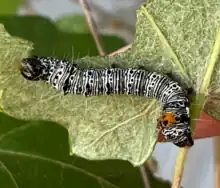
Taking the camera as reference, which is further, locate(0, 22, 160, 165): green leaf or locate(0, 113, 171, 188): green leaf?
locate(0, 113, 171, 188): green leaf

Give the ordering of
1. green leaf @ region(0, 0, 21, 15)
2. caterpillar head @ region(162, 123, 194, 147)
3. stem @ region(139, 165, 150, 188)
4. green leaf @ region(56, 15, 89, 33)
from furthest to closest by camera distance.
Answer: green leaf @ region(56, 15, 89, 33), green leaf @ region(0, 0, 21, 15), stem @ region(139, 165, 150, 188), caterpillar head @ region(162, 123, 194, 147)

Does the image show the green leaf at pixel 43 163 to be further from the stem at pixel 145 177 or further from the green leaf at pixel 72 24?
the green leaf at pixel 72 24

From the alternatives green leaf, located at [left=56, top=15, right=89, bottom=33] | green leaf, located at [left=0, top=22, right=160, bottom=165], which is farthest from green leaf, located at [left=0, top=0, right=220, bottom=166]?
green leaf, located at [left=56, top=15, right=89, bottom=33]

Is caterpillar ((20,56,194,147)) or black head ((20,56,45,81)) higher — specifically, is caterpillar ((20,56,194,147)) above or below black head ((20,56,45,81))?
below

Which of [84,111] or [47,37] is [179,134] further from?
[47,37]

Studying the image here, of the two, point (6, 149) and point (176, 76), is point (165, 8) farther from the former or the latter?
point (6, 149)

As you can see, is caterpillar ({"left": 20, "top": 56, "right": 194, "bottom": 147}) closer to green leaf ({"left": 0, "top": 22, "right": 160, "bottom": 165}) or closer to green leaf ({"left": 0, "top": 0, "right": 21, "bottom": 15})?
green leaf ({"left": 0, "top": 22, "right": 160, "bottom": 165})

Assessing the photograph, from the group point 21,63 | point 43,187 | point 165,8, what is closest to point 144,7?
point 165,8
